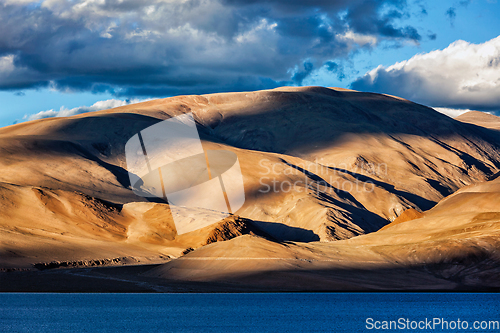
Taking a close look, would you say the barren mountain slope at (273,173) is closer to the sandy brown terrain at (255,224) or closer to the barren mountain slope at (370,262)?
the sandy brown terrain at (255,224)

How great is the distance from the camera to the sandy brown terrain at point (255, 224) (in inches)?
2778

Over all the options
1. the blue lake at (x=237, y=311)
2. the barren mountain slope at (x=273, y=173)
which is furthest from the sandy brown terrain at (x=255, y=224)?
the blue lake at (x=237, y=311)

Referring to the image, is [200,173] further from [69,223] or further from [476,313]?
[476,313]

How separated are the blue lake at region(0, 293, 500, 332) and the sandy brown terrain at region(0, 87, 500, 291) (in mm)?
6157

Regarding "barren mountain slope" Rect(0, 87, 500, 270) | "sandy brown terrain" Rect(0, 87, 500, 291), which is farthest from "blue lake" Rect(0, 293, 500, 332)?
"barren mountain slope" Rect(0, 87, 500, 270)

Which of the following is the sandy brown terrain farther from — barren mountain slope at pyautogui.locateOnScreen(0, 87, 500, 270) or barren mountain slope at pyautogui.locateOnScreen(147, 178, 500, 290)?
barren mountain slope at pyautogui.locateOnScreen(0, 87, 500, 270)

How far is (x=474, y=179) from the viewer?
184 metres

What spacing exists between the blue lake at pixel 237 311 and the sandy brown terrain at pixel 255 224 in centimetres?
616

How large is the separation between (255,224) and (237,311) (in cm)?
4994

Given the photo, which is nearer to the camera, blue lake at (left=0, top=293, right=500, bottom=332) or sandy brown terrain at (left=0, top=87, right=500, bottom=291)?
blue lake at (left=0, top=293, right=500, bottom=332)

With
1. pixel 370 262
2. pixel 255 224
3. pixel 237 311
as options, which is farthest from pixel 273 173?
pixel 237 311

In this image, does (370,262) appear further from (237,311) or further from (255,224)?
(237,311)

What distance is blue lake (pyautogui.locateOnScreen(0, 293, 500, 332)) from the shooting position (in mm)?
42938

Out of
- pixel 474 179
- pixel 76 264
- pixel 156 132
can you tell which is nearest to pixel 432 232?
pixel 76 264
